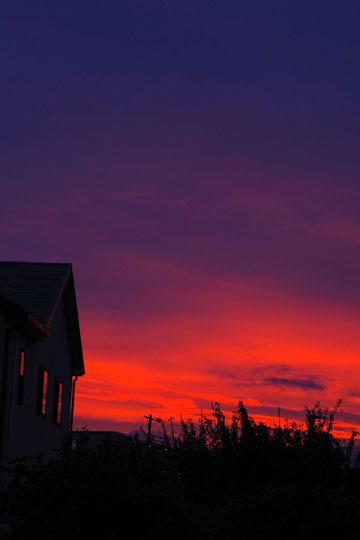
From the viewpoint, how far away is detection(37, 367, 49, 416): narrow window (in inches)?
963

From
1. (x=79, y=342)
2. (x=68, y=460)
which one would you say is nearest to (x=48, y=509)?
(x=68, y=460)

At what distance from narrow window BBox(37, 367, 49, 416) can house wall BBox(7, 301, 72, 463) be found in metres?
0.21

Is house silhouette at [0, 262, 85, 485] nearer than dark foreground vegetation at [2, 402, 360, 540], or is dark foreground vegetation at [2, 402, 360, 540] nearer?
dark foreground vegetation at [2, 402, 360, 540]

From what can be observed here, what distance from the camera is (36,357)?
78.5ft

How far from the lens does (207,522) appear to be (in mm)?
9625

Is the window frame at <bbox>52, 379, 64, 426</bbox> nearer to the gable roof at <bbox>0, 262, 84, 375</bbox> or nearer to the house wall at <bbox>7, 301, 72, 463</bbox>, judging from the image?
the house wall at <bbox>7, 301, 72, 463</bbox>

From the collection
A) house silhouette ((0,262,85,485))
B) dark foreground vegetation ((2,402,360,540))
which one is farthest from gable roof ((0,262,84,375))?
dark foreground vegetation ((2,402,360,540))

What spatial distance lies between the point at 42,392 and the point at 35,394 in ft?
3.15

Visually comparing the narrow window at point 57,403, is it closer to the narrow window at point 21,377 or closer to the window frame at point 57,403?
the window frame at point 57,403

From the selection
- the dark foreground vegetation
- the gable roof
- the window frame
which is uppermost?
the gable roof

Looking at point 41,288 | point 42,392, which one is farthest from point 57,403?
point 41,288

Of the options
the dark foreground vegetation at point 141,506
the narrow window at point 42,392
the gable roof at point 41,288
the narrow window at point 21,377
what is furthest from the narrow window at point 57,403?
the dark foreground vegetation at point 141,506

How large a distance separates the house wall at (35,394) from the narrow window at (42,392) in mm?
213

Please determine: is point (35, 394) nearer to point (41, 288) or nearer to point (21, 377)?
point (21, 377)
